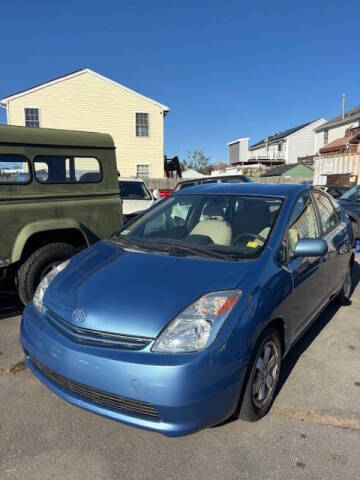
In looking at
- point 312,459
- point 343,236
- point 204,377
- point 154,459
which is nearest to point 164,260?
point 204,377

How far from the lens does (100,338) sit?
224cm

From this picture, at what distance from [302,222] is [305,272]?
55 centimetres

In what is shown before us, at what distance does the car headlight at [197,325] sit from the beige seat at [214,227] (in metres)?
0.96

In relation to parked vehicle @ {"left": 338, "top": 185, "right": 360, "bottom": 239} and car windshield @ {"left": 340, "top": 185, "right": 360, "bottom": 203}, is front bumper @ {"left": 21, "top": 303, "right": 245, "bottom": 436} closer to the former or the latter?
parked vehicle @ {"left": 338, "top": 185, "right": 360, "bottom": 239}

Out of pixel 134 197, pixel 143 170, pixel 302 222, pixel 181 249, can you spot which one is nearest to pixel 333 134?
pixel 143 170

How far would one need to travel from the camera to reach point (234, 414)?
2498 millimetres

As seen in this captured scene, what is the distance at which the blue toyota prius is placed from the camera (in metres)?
2.10

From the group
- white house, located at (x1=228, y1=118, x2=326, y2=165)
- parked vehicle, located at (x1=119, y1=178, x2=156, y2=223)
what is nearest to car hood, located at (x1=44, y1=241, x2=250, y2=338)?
parked vehicle, located at (x1=119, y1=178, x2=156, y2=223)

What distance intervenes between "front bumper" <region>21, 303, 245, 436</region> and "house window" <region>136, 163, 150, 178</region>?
21098 millimetres

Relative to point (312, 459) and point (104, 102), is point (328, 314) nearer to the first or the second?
point (312, 459)

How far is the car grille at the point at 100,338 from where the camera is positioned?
216 cm

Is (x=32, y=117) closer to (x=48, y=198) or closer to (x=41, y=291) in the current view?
(x=48, y=198)

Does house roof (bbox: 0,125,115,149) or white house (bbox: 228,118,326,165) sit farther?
white house (bbox: 228,118,326,165)

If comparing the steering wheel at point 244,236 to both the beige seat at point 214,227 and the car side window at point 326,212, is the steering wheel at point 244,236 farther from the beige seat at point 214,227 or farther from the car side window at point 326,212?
the car side window at point 326,212
